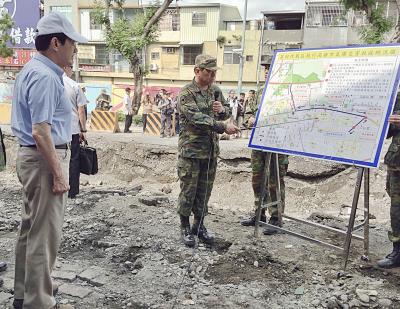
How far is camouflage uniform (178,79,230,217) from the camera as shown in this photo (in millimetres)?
3740

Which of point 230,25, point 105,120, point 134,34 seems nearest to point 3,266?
point 105,120

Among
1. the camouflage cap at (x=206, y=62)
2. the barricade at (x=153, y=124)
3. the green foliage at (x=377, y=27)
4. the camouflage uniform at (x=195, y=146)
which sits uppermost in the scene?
the green foliage at (x=377, y=27)

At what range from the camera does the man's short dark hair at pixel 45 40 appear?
2293 millimetres

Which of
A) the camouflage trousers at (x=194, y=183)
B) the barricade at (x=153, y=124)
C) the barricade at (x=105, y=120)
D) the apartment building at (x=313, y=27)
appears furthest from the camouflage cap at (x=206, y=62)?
the apartment building at (x=313, y=27)

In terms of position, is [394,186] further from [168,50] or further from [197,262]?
[168,50]

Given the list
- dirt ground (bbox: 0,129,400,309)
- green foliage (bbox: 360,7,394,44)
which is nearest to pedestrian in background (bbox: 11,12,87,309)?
dirt ground (bbox: 0,129,400,309)

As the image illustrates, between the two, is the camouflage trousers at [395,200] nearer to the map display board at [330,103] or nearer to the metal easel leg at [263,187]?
the map display board at [330,103]

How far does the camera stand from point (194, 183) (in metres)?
3.82

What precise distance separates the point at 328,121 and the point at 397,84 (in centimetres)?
64

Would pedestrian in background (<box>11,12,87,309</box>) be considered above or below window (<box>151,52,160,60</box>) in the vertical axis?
below

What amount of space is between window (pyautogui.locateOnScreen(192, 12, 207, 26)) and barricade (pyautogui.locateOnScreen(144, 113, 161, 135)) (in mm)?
17164

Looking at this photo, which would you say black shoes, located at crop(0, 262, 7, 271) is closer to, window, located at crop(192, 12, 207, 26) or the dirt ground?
the dirt ground

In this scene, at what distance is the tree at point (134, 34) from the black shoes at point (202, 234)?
1274cm

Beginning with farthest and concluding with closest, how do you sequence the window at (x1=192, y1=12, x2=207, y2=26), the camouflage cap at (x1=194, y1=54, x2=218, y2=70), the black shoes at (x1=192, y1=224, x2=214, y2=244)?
the window at (x1=192, y1=12, x2=207, y2=26) → the black shoes at (x1=192, y1=224, x2=214, y2=244) → the camouflage cap at (x1=194, y1=54, x2=218, y2=70)
